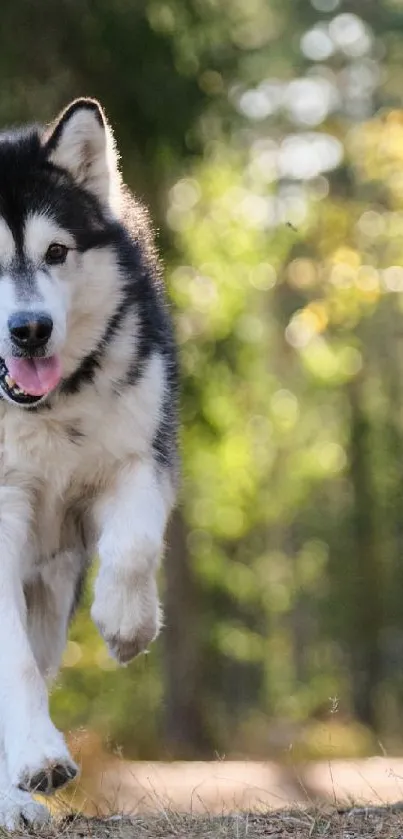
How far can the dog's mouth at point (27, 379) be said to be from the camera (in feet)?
13.9

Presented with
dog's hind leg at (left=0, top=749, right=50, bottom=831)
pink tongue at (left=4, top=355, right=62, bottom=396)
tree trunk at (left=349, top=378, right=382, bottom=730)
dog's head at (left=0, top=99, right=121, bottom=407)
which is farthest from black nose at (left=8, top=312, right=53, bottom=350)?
tree trunk at (left=349, top=378, right=382, bottom=730)

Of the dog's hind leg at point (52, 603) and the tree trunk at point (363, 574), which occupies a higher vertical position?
the dog's hind leg at point (52, 603)

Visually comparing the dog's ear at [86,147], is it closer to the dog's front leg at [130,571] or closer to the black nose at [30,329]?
the black nose at [30,329]

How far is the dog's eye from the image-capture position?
4.30m

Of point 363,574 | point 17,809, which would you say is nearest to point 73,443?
point 17,809

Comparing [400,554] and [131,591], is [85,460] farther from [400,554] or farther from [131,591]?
[400,554]

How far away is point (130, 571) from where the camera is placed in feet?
13.9

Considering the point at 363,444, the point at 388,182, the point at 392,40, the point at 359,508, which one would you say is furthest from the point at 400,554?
the point at 392,40

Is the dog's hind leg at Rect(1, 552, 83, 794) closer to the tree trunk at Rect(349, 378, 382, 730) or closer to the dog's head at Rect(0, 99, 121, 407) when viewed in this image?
Result: the dog's head at Rect(0, 99, 121, 407)

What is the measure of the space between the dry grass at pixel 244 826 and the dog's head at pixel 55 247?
55.0 inches

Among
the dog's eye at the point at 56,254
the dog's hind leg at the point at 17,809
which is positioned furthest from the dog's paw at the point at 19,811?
the dog's eye at the point at 56,254

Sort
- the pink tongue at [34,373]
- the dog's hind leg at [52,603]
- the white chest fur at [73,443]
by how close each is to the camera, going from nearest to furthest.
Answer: the pink tongue at [34,373], the white chest fur at [73,443], the dog's hind leg at [52,603]

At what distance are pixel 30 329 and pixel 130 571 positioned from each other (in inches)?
34.2

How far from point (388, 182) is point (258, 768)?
29.4 feet
